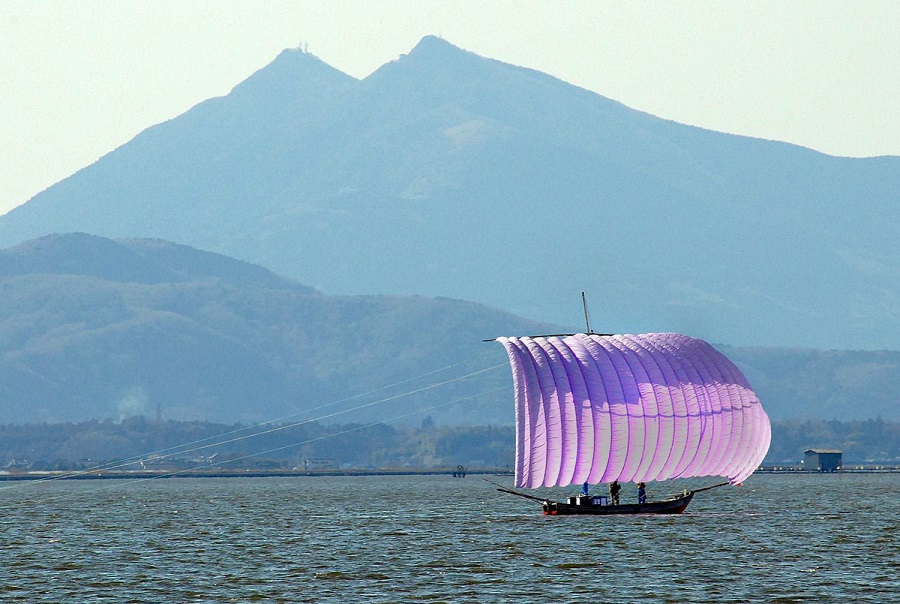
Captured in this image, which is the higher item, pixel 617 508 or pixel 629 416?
pixel 629 416

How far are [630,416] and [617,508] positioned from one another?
1208 cm

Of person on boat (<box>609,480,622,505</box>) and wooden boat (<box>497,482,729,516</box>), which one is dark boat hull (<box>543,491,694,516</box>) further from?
person on boat (<box>609,480,622,505</box>)

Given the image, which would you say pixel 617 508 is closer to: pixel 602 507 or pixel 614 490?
pixel 602 507

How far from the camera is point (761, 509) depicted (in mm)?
173375

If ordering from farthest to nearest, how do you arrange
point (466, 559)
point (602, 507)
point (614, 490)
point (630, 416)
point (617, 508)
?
1. point (617, 508)
2. point (602, 507)
3. point (614, 490)
4. point (630, 416)
5. point (466, 559)

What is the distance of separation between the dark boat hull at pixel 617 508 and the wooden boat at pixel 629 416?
0.62 m

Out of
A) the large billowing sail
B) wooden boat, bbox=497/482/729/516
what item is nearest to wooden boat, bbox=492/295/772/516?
the large billowing sail

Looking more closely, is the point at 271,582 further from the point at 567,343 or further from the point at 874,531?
the point at 874,531

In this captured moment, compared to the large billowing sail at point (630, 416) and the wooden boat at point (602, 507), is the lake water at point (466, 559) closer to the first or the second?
the wooden boat at point (602, 507)

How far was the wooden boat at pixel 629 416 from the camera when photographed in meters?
122

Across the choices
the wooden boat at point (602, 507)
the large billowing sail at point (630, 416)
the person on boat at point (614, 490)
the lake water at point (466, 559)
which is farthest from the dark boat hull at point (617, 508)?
the large billowing sail at point (630, 416)

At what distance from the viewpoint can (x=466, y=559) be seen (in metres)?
104

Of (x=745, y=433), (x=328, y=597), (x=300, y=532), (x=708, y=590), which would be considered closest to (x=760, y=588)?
(x=708, y=590)

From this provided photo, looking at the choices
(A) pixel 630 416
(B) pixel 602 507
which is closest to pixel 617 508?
(B) pixel 602 507
